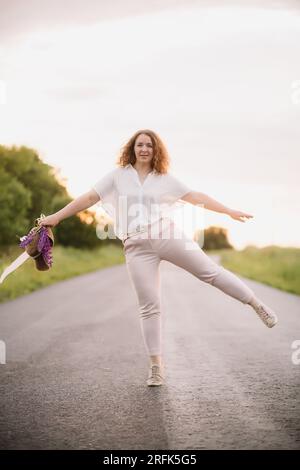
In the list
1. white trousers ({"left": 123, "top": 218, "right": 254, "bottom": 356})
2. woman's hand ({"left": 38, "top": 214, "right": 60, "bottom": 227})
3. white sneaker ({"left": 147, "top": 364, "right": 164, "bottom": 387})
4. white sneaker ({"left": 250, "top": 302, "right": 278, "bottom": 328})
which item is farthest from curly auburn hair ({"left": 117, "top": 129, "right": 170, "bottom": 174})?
white sneaker ({"left": 147, "top": 364, "right": 164, "bottom": 387})

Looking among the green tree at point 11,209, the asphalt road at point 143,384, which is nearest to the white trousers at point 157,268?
the asphalt road at point 143,384

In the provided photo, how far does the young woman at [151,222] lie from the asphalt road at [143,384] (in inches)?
22.4

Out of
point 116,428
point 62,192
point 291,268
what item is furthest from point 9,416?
point 62,192

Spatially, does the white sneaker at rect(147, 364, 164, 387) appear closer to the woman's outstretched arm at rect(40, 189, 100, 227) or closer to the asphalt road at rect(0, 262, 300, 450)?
the asphalt road at rect(0, 262, 300, 450)

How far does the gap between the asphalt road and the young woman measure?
1.87ft

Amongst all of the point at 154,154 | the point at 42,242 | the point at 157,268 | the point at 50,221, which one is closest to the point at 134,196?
the point at 154,154

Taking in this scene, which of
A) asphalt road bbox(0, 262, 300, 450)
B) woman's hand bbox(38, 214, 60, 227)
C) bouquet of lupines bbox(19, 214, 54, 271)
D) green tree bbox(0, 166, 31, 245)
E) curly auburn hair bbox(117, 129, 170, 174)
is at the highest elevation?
green tree bbox(0, 166, 31, 245)

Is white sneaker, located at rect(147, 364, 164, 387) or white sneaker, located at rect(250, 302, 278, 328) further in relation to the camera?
white sneaker, located at rect(147, 364, 164, 387)

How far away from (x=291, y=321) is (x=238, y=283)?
16.0ft

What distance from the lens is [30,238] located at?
524 cm

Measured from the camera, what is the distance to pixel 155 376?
5.11 metres

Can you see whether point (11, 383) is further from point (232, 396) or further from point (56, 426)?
point (232, 396)

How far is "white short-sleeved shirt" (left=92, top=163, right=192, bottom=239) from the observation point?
4.95m

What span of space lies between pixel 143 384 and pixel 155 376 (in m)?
0.13
